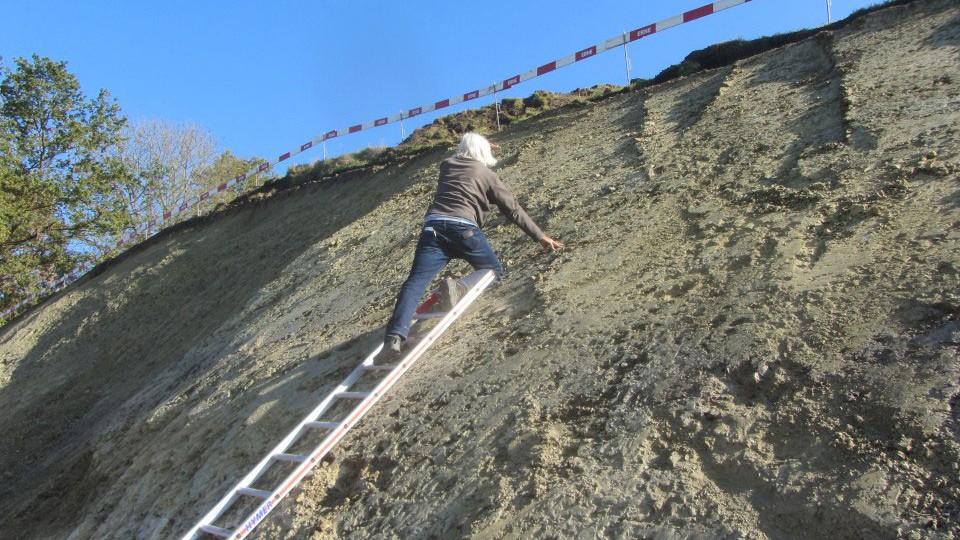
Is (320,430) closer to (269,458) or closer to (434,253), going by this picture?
(269,458)

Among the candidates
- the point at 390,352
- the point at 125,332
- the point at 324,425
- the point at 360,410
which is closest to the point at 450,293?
the point at 390,352

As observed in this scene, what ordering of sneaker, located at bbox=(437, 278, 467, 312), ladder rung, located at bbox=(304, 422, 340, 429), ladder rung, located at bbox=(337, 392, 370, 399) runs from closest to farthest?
ladder rung, located at bbox=(304, 422, 340, 429)
ladder rung, located at bbox=(337, 392, 370, 399)
sneaker, located at bbox=(437, 278, 467, 312)

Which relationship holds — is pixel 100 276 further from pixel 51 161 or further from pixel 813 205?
pixel 813 205

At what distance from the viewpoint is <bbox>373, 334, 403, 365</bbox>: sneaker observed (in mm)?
4727

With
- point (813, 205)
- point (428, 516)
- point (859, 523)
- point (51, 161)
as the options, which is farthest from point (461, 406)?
point (51, 161)

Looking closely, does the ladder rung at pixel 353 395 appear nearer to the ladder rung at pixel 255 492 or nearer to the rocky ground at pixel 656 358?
the rocky ground at pixel 656 358

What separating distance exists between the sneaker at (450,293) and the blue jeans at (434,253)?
142 millimetres

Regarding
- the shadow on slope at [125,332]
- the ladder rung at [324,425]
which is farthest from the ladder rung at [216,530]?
the shadow on slope at [125,332]

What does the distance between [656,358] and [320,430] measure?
2183 millimetres

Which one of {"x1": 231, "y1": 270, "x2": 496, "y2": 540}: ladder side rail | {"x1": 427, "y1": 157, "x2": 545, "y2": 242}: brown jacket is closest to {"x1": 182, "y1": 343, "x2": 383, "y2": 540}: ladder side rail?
{"x1": 231, "y1": 270, "x2": 496, "y2": 540}: ladder side rail

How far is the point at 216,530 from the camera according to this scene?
382 cm

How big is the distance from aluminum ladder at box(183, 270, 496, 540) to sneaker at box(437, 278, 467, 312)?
4 centimetres

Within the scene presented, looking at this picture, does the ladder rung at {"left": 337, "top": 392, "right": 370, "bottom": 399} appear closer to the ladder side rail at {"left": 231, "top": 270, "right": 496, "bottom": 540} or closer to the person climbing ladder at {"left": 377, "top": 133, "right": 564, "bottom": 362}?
the ladder side rail at {"left": 231, "top": 270, "right": 496, "bottom": 540}

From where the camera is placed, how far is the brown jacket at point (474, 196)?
511 cm
